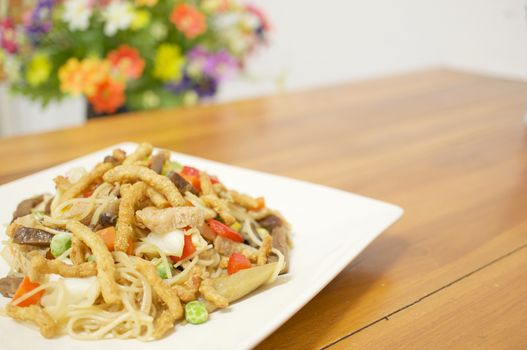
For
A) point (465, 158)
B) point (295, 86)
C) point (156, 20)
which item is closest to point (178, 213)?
point (465, 158)

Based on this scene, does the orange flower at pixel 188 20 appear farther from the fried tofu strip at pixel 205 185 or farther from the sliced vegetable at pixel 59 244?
the sliced vegetable at pixel 59 244

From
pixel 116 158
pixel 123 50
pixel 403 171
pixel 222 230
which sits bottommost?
pixel 403 171

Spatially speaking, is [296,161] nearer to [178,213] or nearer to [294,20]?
[178,213]

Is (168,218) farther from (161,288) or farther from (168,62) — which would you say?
(168,62)

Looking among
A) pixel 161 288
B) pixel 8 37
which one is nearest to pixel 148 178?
pixel 161 288

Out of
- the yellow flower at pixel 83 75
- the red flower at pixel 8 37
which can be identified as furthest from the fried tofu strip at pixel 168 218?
the red flower at pixel 8 37

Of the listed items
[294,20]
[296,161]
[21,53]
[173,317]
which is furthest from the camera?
[294,20]

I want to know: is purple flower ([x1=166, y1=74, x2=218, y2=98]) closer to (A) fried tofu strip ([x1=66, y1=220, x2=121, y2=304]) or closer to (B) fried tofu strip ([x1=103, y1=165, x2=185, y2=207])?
(B) fried tofu strip ([x1=103, y1=165, x2=185, y2=207])
